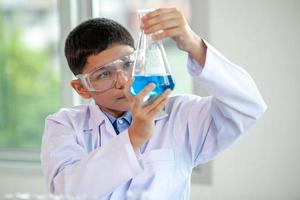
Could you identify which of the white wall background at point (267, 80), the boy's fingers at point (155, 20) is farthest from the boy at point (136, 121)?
the white wall background at point (267, 80)

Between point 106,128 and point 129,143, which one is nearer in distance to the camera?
point 129,143

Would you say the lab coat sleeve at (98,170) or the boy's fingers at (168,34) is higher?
the boy's fingers at (168,34)

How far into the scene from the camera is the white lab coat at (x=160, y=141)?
3.69 ft

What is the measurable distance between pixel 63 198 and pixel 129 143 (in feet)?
1.31

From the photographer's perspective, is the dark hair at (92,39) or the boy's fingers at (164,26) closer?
the boy's fingers at (164,26)

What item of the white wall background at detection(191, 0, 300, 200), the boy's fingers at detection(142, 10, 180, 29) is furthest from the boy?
the white wall background at detection(191, 0, 300, 200)

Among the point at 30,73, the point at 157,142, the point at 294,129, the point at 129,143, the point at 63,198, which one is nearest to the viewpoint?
the point at 63,198

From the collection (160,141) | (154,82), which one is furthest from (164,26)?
(160,141)

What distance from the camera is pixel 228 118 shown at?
4.10 feet

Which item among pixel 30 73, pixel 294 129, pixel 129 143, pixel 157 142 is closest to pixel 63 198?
pixel 129 143

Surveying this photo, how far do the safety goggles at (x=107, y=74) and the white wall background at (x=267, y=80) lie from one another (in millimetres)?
767

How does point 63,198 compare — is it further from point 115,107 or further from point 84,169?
point 115,107

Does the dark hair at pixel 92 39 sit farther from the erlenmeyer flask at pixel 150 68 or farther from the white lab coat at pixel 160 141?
the erlenmeyer flask at pixel 150 68

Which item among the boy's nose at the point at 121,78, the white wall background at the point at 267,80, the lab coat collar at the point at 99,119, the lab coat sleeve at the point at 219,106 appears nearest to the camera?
the lab coat sleeve at the point at 219,106
